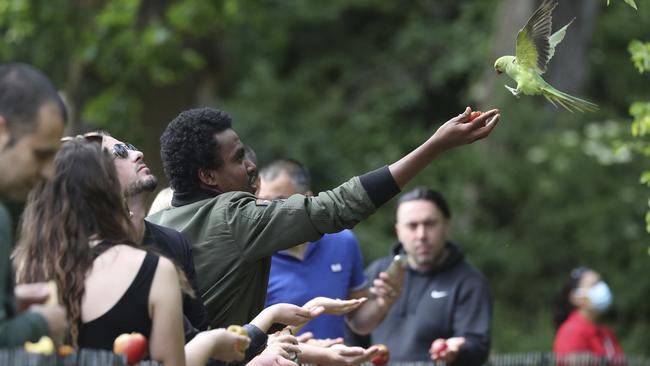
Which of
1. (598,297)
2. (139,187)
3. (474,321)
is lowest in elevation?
(598,297)

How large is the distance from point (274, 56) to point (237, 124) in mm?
6296

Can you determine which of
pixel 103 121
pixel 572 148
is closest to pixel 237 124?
pixel 103 121

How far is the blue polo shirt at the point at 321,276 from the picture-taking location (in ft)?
23.6

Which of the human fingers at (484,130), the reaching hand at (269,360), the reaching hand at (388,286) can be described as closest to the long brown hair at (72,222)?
the reaching hand at (269,360)

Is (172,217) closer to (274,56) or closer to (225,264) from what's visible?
(225,264)

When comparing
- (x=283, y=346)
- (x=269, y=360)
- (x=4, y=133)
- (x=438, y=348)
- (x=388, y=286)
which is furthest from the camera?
(x=438, y=348)

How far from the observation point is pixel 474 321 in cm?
802

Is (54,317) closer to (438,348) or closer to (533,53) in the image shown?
(533,53)

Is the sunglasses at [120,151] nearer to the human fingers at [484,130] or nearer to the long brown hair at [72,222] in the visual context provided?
the long brown hair at [72,222]

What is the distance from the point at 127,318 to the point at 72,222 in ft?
1.26

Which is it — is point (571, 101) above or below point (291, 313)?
above

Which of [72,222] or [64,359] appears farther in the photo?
[72,222]

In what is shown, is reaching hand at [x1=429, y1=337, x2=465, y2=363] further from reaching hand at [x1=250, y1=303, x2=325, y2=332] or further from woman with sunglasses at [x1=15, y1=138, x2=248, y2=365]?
woman with sunglasses at [x1=15, y1=138, x2=248, y2=365]

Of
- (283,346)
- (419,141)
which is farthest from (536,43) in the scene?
(419,141)
